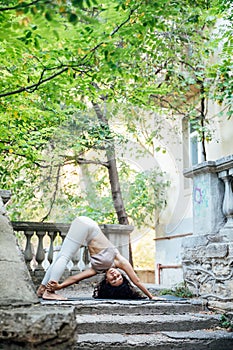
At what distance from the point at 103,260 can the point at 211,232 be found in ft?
4.83

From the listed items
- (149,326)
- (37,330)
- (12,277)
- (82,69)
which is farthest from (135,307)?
(37,330)

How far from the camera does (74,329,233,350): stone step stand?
4.49 meters

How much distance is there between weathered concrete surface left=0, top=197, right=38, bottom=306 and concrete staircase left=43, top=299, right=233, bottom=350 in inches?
70.2

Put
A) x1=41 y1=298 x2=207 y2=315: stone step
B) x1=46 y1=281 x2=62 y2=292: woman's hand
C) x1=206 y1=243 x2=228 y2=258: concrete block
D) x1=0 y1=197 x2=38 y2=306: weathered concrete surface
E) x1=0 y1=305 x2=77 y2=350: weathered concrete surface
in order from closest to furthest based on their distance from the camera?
x1=0 y1=305 x2=77 y2=350: weathered concrete surface, x1=0 y1=197 x2=38 y2=306: weathered concrete surface, x1=41 y1=298 x2=207 y2=315: stone step, x1=206 y1=243 x2=228 y2=258: concrete block, x1=46 y1=281 x2=62 y2=292: woman's hand

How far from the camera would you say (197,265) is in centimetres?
615

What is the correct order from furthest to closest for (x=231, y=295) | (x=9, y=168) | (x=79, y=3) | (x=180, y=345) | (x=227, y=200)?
(x=9, y=168), (x=227, y=200), (x=231, y=295), (x=180, y=345), (x=79, y=3)

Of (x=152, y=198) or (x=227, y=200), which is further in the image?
(x=152, y=198)

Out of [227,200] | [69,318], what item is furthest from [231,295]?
[69,318]

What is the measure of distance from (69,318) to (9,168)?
8.53 meters

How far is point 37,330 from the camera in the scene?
2.24m

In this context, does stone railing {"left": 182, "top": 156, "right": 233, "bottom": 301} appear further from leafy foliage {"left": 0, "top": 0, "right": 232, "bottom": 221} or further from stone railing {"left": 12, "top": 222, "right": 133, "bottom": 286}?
stone railing {"left": 12, "top": 222, "right": 133, "bottom": 286}

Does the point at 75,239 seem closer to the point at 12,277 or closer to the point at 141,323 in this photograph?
the point at 141,323

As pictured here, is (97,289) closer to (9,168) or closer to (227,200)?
(227,200)

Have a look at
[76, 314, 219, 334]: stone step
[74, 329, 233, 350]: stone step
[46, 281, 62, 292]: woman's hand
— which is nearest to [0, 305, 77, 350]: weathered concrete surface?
[74, 329, 233, 350]: stone step
